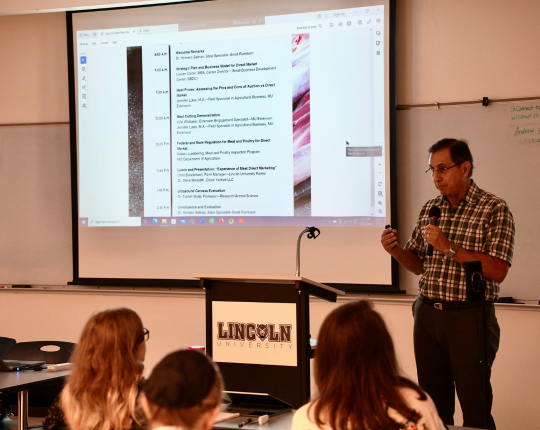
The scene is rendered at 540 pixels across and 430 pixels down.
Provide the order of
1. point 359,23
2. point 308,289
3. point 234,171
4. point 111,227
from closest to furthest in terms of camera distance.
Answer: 1. point 308,289
2. point 359,23
3. point 234,171
4. point 111,227

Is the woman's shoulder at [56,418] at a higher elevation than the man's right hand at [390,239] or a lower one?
lower

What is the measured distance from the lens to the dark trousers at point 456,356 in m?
2.52

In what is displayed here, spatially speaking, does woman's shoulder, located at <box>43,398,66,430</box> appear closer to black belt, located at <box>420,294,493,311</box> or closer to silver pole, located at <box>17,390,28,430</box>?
silver pole, located at <box>17,390,28,430</box>

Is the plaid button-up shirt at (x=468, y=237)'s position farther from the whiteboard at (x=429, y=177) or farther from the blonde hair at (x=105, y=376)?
the blonde hair at (x=105, y=376)

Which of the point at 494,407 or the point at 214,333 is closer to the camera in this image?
the point at 214,333

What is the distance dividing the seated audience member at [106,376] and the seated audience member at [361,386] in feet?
1.88

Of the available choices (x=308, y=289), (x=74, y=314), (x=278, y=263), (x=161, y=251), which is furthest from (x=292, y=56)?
(x=74, y=314)

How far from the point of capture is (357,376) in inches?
54.7

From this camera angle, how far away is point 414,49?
381 centimetres

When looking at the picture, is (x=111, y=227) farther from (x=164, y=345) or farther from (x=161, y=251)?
(x=164, y=345)

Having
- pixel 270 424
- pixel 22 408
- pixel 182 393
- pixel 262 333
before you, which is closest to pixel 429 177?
pixel 262 333

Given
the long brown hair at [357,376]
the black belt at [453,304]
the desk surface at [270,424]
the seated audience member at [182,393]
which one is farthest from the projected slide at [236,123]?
the seated audience member at [182,393]

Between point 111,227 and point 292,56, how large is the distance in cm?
188

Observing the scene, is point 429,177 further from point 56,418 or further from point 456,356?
point 56,418
